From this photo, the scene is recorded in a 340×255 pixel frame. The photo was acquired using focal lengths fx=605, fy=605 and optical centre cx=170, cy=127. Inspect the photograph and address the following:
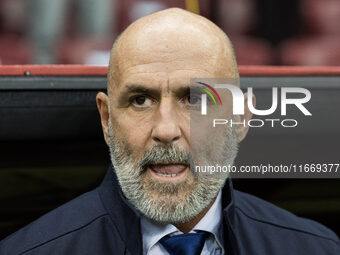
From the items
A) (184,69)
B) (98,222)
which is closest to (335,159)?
(184,69)

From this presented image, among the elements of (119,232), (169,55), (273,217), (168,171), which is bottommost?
(273,217)

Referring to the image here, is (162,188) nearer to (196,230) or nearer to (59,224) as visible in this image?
(196,230)

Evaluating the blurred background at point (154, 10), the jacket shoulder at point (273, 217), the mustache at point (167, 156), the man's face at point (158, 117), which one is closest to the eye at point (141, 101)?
the man's face at point (158, 117)

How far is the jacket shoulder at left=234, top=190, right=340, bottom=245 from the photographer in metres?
1.45

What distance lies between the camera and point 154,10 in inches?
122

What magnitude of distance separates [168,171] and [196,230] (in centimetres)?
16

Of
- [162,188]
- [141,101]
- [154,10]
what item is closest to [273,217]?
[162,188]

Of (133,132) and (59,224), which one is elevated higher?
(133,132)

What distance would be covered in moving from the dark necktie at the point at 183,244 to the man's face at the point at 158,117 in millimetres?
39

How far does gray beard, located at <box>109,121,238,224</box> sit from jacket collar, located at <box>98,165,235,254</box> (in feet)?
0.07

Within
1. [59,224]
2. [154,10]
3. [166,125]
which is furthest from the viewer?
[154,10]

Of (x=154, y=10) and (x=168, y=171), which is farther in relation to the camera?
(x=154, y=10)

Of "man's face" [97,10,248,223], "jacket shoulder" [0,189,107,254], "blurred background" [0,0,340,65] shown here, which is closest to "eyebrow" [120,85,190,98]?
"man's face" [97,10,248,223]

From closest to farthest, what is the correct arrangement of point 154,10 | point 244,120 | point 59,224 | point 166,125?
point 166,125 → point 59,224 → point 244,120 → point 154,10
